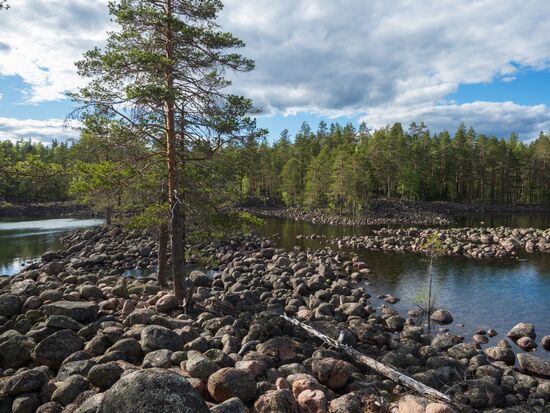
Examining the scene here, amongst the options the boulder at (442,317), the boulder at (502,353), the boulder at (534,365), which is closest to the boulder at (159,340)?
the boulder at (502,353)

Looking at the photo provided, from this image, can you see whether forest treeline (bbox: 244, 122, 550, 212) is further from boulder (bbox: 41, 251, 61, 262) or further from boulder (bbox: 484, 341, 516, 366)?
boulder (bbox: 484, 341, 516, 366)

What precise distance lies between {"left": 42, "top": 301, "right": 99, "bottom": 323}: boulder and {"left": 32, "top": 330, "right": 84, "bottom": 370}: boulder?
2061 mm

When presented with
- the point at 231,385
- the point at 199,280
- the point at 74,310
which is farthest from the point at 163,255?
the point at 231,385

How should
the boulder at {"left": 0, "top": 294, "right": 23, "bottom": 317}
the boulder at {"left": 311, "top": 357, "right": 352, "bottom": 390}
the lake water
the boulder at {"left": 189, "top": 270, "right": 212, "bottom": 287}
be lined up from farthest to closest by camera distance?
the boulder at {"left": 189, "top": 270, "right": 212, "bottom": 287} < the lake water < the boulder at {"left": 0, "top": 294, "right": 23, "bottom": 317} < the boulder at {"left": 311, "top": 357, "right": 352, "bottom": 390}

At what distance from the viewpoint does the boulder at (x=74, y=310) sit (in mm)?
12203

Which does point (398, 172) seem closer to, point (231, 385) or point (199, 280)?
point (199, 280)

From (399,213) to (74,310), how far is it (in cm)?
6039

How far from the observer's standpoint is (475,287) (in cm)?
→ 2292

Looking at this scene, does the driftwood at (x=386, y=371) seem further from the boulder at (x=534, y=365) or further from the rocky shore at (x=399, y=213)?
the rocky shore at (x=399, y=213)

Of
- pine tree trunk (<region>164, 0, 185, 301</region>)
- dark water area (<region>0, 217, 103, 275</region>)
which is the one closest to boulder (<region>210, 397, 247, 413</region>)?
pine tree trunk (<region>164, 0, 185, 301</region>)

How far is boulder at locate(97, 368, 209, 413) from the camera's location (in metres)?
5.14

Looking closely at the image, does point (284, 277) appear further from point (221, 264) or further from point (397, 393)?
point (397, 393)

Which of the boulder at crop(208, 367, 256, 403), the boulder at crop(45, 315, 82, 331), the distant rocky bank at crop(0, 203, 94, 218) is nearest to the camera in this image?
the boulder at crop(208, 367, 256, 403)

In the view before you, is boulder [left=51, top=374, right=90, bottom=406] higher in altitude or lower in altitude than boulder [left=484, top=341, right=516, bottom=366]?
higher
